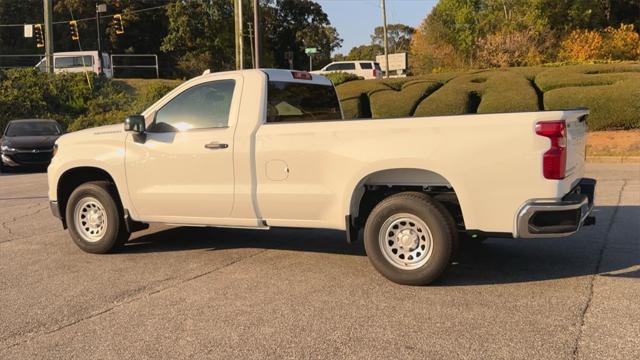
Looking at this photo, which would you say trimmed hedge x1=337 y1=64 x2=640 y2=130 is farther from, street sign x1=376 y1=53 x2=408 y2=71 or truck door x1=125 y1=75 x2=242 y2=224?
street sign x1=376 y1=53 x2=408 y2=71

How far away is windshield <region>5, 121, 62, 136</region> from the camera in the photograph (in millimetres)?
17922

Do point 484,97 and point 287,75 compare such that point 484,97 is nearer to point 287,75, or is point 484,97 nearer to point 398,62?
point 287,75

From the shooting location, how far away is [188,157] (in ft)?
19.7

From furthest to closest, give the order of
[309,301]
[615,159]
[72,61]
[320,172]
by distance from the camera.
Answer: [72,61]
[615,159]
[320,172]
[309,301]

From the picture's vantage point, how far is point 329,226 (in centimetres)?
547

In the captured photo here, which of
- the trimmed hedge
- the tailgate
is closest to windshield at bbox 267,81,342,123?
the tailgate

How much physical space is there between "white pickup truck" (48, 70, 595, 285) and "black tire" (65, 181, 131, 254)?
2 centimetres

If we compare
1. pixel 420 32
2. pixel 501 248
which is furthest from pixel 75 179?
pixel 420 32

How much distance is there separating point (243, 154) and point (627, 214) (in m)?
5.65

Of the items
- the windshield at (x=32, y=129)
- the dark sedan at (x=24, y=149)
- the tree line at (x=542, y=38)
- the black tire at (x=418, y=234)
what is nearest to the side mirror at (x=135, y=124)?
the black tire at (x=418, y=234)

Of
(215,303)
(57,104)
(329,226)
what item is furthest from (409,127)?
(57,104)

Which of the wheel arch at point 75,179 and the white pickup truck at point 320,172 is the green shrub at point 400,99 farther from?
the wheel arch at point 75,179

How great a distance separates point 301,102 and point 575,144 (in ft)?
9.30

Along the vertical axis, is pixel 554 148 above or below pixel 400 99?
below
